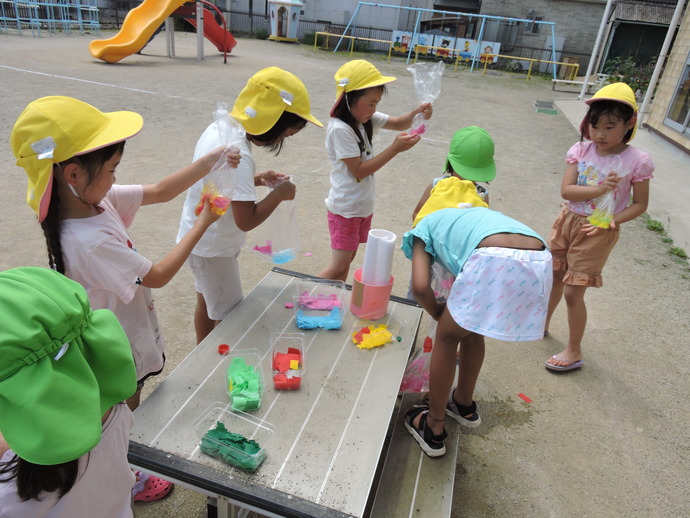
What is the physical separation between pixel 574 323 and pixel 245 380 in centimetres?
217

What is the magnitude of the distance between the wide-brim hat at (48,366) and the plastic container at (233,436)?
0.67m

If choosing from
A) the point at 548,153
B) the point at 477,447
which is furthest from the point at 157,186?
the point at 548,153

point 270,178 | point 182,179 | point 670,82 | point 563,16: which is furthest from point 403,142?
point 563,16

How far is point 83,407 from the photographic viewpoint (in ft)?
3.30

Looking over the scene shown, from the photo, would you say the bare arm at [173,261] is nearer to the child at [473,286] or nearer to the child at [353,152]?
the child at [473,286]

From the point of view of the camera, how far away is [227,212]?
2.30 meters

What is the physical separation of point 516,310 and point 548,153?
732cm

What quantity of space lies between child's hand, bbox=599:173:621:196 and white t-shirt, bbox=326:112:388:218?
53.3 inches

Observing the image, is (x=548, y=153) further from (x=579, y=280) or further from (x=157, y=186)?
(x=157, y=186)

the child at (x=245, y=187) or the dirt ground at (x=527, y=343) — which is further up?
the child at (x=245, y=187)

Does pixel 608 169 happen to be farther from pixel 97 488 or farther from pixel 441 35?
pixel 441 35

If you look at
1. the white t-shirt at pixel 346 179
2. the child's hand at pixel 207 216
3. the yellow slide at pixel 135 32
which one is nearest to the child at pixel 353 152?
the white t-shirt at pixel 346 179

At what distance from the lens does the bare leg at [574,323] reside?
9.83 feet

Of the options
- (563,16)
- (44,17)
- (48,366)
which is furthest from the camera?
(563,16)
